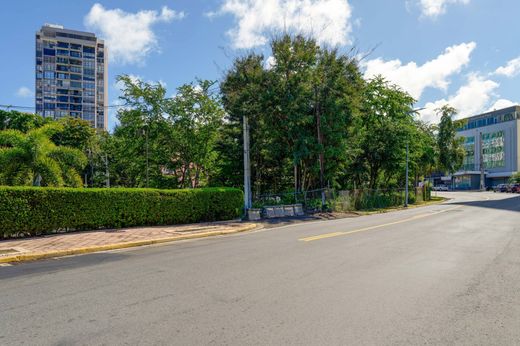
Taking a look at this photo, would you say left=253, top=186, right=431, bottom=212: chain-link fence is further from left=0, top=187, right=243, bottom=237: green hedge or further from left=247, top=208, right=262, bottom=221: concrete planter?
left=0, top=187, right=243, bottom=237: green hedge

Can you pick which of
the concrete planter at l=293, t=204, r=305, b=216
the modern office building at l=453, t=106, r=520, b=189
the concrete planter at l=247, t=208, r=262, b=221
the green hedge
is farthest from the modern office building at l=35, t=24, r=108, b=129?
the modern office building at l=453, t=106, r=520, b=189

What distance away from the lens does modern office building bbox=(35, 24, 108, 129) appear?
4063 inches

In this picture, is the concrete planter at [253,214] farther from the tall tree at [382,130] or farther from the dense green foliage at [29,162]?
the tall tree at [382,130]

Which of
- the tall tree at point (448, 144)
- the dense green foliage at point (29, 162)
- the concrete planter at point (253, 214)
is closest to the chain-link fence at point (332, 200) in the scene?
the concrete planter at point (253, 214)

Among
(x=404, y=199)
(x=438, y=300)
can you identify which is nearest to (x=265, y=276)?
(x=438, y=300)

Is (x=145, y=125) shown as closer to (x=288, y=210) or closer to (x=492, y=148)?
(x=288, y=210)

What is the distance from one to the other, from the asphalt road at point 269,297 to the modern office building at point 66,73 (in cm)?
10359

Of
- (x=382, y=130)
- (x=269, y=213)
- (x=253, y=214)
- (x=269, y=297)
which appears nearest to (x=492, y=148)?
(x=382, y=130)

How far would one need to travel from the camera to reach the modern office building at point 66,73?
339 feet

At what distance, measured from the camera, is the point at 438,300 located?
522 centimetres

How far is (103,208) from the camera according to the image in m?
13.3

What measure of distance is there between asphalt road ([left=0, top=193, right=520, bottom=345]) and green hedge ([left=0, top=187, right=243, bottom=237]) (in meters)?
3.91

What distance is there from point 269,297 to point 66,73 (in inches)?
4670

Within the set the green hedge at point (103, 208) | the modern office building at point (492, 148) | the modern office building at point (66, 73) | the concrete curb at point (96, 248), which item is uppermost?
the modern office building at point (66, 73)
